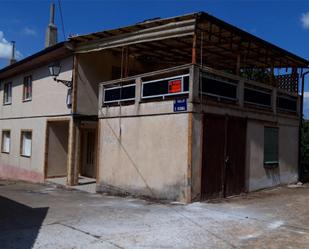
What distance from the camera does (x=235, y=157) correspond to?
12344mm

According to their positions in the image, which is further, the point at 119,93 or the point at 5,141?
the point at 5,141

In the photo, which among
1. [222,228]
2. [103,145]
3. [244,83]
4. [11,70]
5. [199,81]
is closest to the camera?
[222,228]

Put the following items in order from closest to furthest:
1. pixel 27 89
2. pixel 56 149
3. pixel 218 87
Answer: pixel 218 87, pixel 56 149, pixel 27 89

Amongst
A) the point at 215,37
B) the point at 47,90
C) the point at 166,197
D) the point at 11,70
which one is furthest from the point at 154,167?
the point at 11,70

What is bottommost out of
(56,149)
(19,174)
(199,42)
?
(19,174)

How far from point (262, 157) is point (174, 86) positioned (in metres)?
4.37

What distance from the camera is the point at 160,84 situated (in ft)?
39.0

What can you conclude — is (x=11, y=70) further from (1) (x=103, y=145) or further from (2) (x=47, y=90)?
(1) (x=103, y=145)

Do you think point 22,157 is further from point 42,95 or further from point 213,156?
point 213,156

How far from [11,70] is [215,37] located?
12.0m

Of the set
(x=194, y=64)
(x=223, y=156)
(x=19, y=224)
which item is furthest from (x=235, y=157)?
(x=19, y=224)

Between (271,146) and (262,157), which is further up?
(271,146)

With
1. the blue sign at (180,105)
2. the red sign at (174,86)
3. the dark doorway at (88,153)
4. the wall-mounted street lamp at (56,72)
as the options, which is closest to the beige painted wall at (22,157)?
the dark doorway at (88,153)

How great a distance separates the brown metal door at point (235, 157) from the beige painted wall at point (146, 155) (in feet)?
5.65
